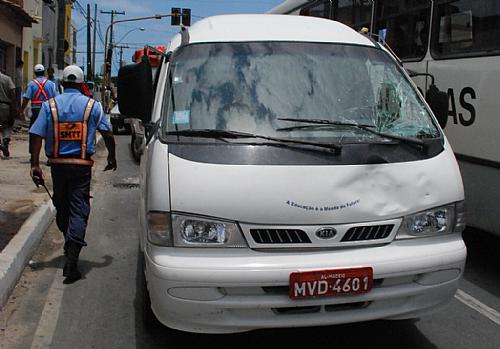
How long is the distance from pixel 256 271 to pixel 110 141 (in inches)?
110

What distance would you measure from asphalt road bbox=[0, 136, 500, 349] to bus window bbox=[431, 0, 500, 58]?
2091mm

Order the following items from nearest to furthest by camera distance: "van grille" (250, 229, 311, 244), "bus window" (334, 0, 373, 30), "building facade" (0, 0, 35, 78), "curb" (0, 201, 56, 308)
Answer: "van grille" (250, 229, 311, 244)
"curb" (0, 201, 56, 308)
"bus window" (334, 0, 373, 30)
"building facade" (0, 0, 35, 78)

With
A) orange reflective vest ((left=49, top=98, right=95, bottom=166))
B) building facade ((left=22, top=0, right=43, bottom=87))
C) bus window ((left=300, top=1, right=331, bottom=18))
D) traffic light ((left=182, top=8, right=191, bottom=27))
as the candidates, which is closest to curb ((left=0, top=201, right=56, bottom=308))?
orange reflective vest ((left=49, top=98, right=95, bottom=166))

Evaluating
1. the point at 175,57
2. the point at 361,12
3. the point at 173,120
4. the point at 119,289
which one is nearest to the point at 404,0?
the point at 361,12

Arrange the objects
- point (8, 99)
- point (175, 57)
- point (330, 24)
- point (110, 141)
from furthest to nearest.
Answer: point (8, 99)
point (110, 141)
point (330, 24)
point (175, 57)

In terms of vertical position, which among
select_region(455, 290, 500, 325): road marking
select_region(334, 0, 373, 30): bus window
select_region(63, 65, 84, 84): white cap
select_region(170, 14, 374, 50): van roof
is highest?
select_region(334, 0, 373, 30): bus window

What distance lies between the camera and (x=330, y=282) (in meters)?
3.14

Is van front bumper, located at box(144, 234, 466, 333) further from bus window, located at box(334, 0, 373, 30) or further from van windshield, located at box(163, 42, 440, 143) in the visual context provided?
bus window, located at box(334, 0, 373, 30)

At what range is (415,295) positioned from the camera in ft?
11.0

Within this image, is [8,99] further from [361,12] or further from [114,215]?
[361,12]

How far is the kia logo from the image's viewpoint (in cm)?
322

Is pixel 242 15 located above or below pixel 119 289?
above

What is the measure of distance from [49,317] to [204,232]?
5.99 feet

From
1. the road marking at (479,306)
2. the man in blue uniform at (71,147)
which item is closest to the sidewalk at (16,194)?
the man in blue uniform at (71,147)
